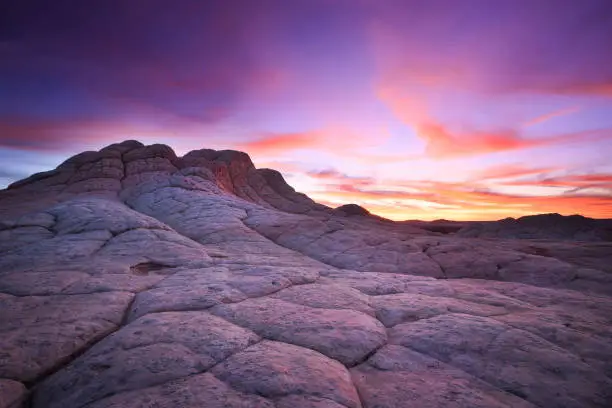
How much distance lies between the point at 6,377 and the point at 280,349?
324 cm

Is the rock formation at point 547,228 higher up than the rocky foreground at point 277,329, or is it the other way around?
the rock formation at point 547,228

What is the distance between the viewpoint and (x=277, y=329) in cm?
532

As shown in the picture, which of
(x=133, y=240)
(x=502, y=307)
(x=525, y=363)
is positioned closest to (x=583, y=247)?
(x=502, y=307)

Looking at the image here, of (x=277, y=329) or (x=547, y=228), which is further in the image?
(x=547, y=228)

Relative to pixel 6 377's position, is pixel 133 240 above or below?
above

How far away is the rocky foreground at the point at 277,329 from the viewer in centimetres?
398

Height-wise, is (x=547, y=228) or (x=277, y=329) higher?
(x=547, y=228)

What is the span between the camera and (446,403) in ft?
12.7

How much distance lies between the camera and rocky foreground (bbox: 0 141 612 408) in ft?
13.1

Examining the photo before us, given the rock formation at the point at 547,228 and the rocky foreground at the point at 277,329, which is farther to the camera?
Result: the rock formation at the point at 547,228

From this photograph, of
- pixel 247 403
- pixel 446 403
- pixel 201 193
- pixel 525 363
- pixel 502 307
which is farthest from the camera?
pixel 201 193

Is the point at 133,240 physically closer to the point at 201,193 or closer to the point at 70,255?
the point at 70,255

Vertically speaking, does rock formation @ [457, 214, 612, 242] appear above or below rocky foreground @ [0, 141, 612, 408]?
above

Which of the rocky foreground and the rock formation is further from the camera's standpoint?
the rock formation
